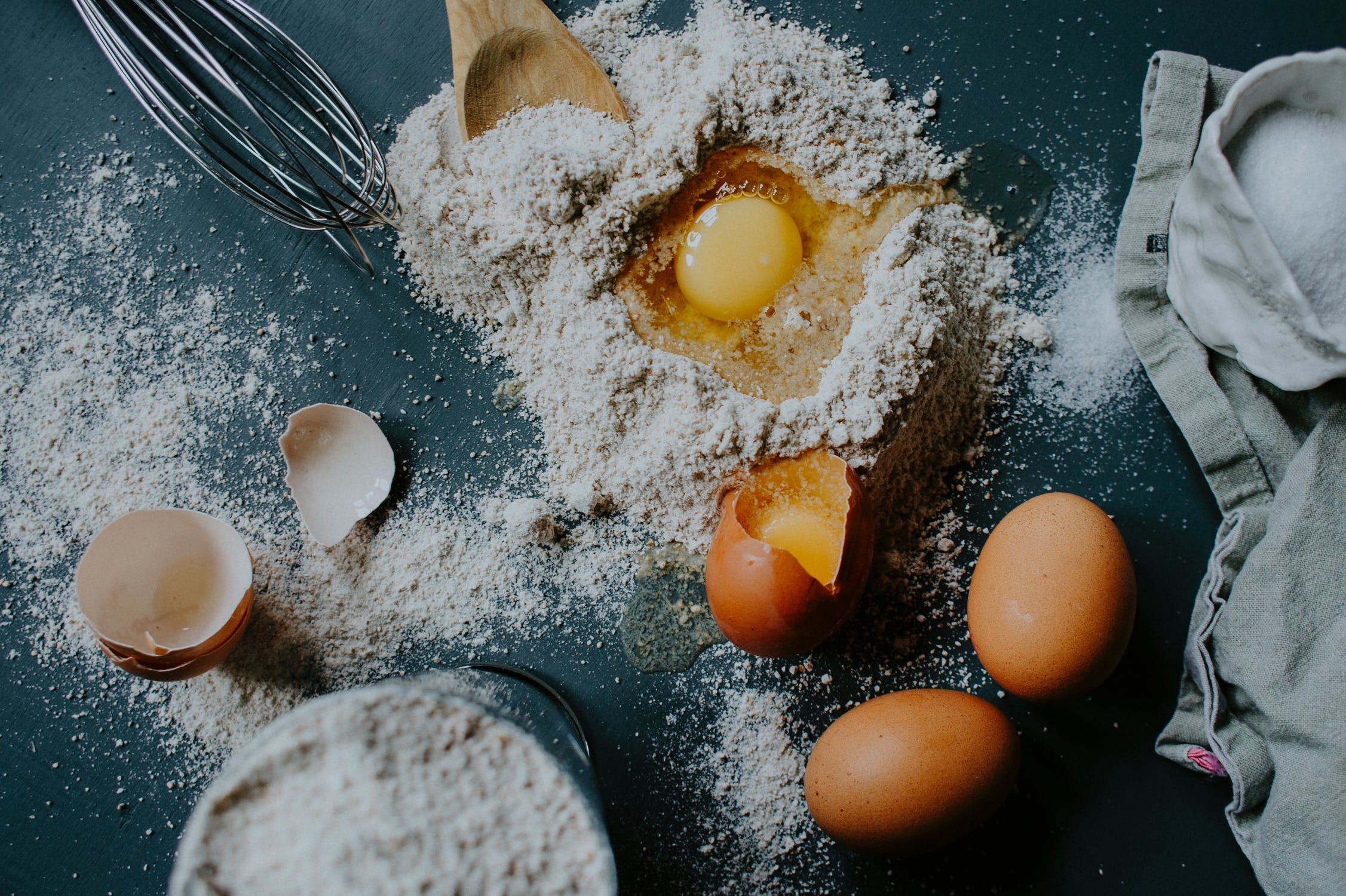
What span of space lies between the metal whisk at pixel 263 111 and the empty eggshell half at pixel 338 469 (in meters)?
0.25

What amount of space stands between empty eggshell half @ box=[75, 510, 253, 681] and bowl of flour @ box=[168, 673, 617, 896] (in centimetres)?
36

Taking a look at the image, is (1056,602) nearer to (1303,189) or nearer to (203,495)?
(1303,189)

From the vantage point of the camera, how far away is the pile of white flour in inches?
41.7

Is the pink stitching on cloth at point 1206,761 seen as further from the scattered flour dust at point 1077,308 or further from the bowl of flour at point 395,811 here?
the bowl of flour at point 395,811

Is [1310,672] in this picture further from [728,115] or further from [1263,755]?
[728,115]

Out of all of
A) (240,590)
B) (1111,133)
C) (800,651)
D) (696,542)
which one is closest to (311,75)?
(240,590)

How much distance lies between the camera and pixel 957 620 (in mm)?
1155

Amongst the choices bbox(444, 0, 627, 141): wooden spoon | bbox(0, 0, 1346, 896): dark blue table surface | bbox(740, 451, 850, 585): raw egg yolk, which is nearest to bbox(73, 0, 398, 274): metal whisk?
bbox(0, 0, 1346, 896): dark blue table surface

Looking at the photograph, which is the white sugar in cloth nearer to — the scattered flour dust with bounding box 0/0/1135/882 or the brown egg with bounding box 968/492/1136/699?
the scattered flour dust with bounding box 0/0/1135/882

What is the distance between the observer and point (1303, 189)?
968mm

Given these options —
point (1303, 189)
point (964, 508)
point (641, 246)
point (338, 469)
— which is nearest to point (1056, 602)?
point (964, 508)

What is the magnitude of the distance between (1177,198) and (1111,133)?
0.62ft

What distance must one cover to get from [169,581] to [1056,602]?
1.19m

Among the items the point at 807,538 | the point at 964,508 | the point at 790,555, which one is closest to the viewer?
the point at 790,555
